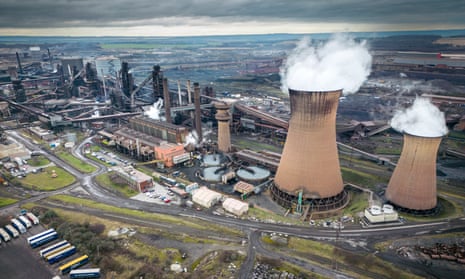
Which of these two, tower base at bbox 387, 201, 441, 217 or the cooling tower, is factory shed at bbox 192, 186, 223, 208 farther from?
tower base at bbox 387, 201, 441, 217

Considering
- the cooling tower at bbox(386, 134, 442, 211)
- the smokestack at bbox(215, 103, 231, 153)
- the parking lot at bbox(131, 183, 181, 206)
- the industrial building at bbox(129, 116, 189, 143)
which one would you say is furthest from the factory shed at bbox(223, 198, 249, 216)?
the industrial building at bbox(129, 116, 189, 143)

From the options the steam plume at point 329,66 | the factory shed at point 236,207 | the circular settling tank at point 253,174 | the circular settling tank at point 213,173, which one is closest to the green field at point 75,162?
the circular settling tank at point 213,173

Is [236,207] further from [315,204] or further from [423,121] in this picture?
[423,121]

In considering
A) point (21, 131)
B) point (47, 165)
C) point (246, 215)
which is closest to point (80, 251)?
point (246, 215)

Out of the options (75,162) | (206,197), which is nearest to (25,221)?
(75,162)

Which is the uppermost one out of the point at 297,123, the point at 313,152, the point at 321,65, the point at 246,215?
the point at 321,65

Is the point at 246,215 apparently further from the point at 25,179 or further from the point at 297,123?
the point at 25,179
